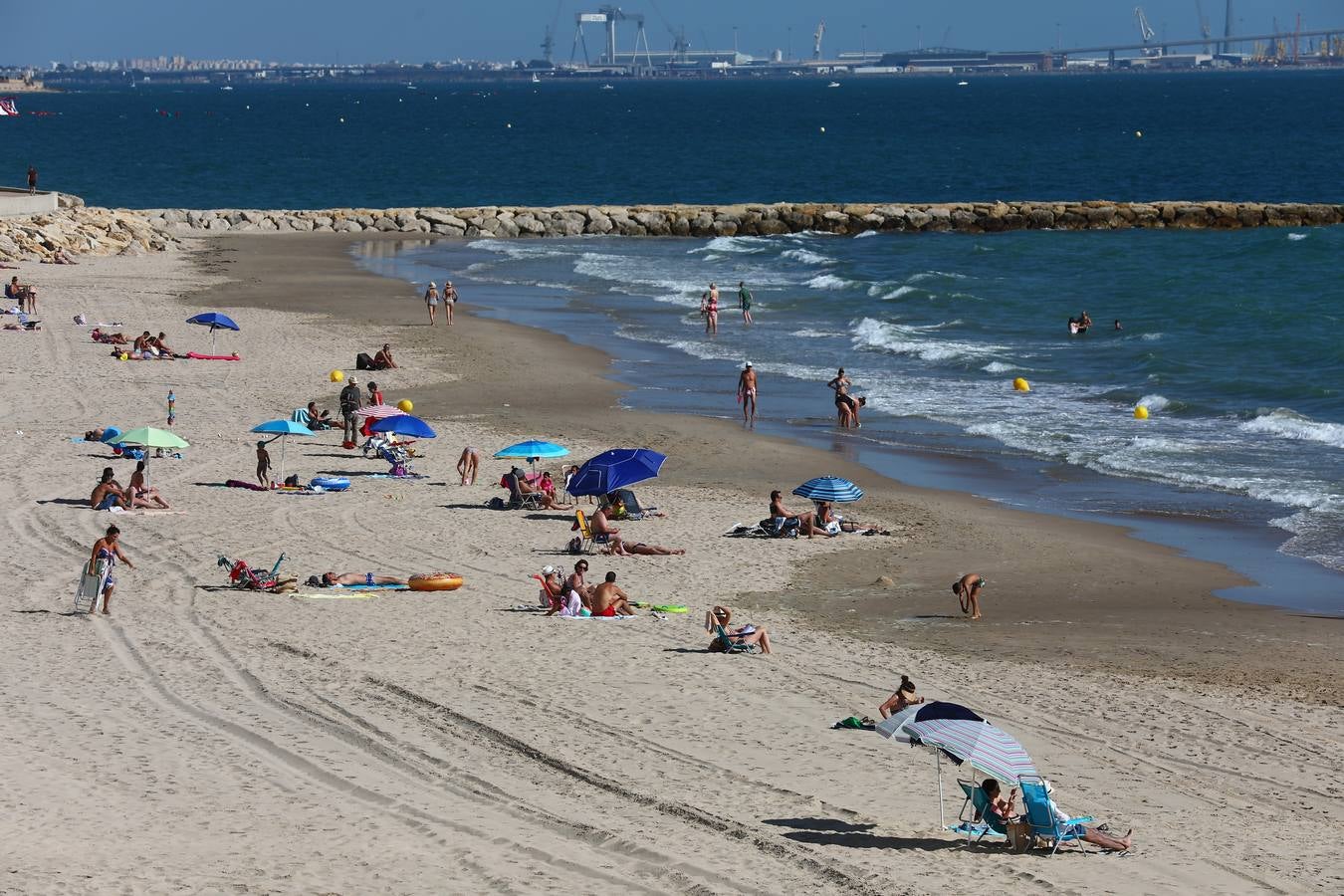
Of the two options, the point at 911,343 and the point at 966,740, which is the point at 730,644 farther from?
the point at 911,343

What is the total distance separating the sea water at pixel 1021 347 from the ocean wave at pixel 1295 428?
2.5 inches

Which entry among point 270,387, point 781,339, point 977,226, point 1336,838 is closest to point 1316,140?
point 977,226

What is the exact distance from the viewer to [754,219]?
66500 mm

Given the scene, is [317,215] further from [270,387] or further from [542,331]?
[270,387]

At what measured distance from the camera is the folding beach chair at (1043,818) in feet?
37.7

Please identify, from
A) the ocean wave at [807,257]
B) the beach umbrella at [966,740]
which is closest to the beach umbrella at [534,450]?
the beach umbrella at [966,740]

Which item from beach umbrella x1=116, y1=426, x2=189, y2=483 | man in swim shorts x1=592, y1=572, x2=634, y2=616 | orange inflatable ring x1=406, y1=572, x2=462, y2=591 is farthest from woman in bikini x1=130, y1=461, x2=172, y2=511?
man in swim shorts x1=592, y1=572, x2=634, y2=616

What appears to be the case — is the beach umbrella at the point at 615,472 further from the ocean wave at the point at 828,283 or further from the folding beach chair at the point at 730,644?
the ocean wave at the point at 828,283

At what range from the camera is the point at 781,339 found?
127ft

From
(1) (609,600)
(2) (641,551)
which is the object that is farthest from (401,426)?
(1) (609,600)

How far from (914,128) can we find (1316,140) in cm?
3342

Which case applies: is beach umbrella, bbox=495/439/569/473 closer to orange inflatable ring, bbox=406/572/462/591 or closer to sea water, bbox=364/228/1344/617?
orange inflatable ring, bbox=406/572/462/591

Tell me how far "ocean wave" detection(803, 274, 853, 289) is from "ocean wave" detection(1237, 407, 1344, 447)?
2007 centimetres

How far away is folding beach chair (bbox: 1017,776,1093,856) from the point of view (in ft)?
37.7
